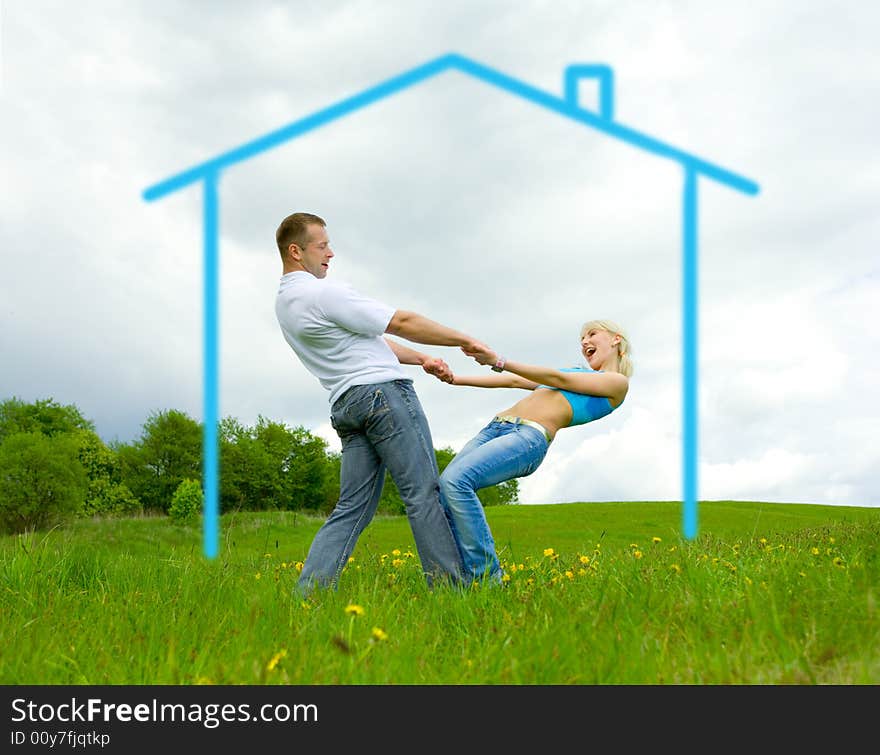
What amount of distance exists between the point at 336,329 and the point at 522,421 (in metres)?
1.40

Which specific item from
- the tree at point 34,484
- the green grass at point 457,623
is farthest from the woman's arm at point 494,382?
the tree at point 34,484

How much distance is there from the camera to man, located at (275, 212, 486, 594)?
16.3 feet

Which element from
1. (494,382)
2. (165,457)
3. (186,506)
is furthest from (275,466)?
(494,382)

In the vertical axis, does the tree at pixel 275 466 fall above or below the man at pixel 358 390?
above

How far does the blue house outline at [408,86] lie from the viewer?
4.20m

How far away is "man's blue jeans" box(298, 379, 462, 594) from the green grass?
0.27 metres

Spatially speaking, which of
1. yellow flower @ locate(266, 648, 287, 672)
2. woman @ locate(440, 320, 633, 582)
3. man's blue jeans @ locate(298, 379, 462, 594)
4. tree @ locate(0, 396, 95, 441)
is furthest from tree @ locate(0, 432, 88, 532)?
yellow flower @ locate(266, 648, 287, 672)

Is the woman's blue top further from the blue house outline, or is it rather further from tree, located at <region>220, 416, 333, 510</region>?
tree, located at <region>220, 416, 333, 510</region>

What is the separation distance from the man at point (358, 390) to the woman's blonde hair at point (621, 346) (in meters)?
1.14

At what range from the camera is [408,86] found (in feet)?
14.2

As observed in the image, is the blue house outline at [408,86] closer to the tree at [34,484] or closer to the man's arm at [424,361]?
the man's arm at [424,361]

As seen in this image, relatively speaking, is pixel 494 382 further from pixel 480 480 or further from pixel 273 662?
pixel 273 662

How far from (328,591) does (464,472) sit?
1108 mm
